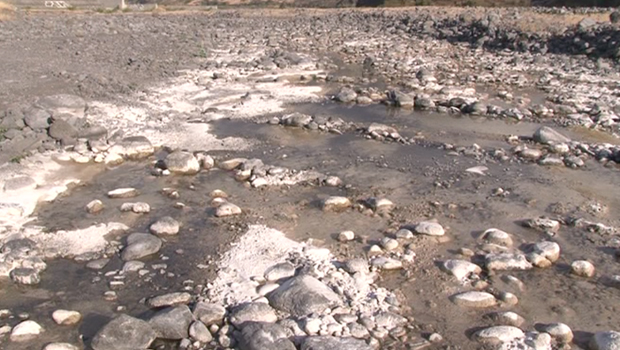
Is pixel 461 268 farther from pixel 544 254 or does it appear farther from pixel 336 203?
pixel 336 203

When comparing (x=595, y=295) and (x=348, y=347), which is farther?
(x=595, y=295)

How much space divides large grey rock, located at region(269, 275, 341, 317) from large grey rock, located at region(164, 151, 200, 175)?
341 centimetres

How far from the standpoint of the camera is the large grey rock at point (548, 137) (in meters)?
9.43

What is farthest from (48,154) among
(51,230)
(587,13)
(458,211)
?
(587,13)

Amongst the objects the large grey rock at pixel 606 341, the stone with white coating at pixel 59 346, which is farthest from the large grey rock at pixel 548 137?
the stone with white coating at pixel 59 346

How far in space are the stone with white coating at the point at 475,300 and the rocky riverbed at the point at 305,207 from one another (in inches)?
0.5

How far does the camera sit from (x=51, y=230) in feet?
21.2

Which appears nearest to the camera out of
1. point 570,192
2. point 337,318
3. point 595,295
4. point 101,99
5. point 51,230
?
point 337,318

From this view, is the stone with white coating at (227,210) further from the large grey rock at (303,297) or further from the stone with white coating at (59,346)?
the stone with white coating at (59,346)

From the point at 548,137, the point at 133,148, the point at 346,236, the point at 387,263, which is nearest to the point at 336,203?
the point at 346,236

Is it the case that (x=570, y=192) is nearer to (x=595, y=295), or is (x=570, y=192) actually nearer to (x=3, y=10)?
(x=595, y=295)

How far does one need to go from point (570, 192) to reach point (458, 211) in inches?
62.7

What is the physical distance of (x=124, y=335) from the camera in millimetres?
4547

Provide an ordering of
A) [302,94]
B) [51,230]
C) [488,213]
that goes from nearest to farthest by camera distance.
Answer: [51,230] < [488,213] < [302,94]
